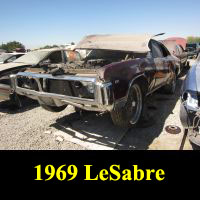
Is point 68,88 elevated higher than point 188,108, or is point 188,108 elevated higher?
point 68,88

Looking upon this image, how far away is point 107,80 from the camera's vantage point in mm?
2984

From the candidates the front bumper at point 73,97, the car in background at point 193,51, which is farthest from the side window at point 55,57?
the car in background at point 193,51

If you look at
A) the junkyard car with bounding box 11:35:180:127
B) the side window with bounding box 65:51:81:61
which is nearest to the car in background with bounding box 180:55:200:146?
the junkyard car with bounding box 11:35:180:127

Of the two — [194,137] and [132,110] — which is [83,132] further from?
[194,137]

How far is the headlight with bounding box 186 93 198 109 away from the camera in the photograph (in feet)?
9.56

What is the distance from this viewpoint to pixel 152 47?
15.9ft

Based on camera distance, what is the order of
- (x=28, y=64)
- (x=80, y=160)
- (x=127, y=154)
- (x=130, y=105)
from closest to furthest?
(x=80, y=160)
(x=127, y=154)
(x=130, y=105)
(x=28, y=64)

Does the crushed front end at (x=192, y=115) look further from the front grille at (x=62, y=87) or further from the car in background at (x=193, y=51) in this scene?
the car in background at (x=193, y=51)

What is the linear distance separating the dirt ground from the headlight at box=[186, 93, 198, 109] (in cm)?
76

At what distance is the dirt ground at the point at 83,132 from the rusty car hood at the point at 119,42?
150cm

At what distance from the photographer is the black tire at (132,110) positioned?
3.27 metres

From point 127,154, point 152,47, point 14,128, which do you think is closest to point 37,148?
point 14,128

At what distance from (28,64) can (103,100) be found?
3985 millimetres

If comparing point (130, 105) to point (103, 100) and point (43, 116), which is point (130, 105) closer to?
point (103, 100)
